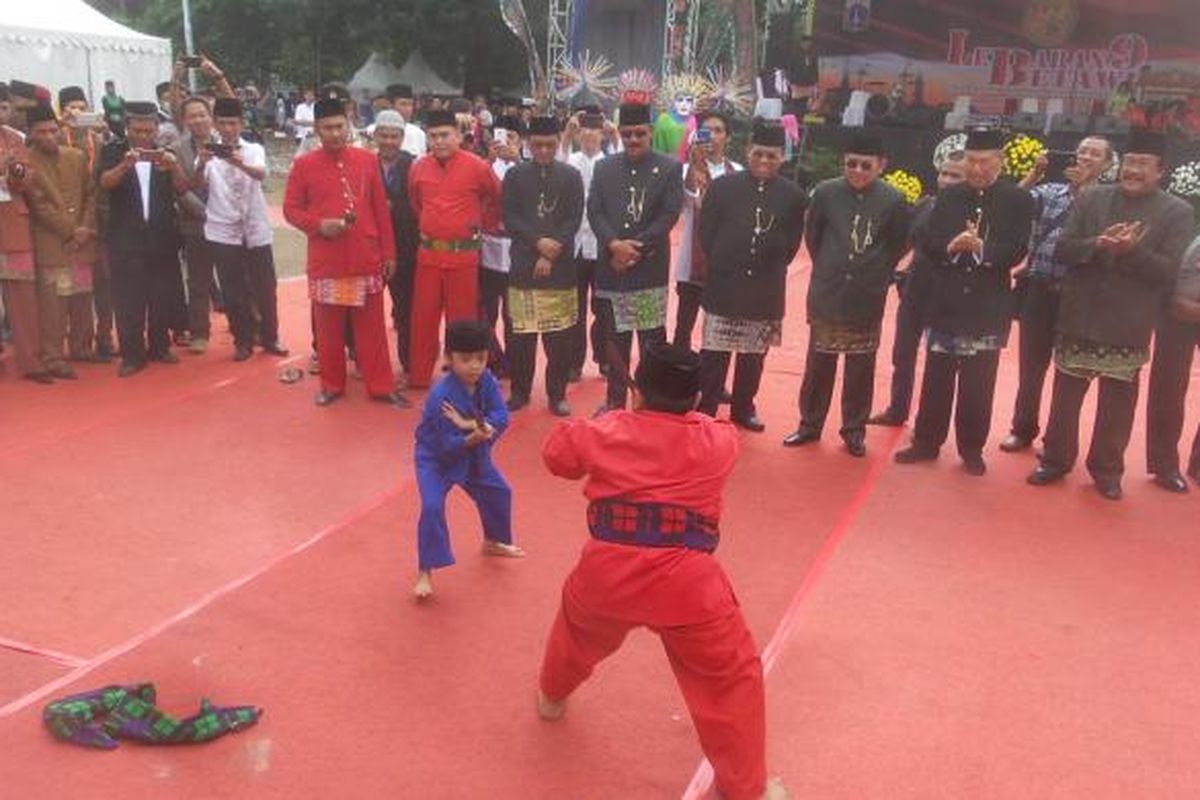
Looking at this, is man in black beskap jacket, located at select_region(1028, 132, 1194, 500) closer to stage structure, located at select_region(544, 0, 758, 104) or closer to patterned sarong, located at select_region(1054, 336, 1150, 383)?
patterned sarong, located at select_region(1054, 336, 1150, 383)

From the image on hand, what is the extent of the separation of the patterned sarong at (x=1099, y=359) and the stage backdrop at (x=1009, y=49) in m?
12.0

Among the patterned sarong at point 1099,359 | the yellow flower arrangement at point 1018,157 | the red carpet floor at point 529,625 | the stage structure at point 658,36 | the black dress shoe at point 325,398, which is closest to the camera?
the red carpet floor at point 529,625

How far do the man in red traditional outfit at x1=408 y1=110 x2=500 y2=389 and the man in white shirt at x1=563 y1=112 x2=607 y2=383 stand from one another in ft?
1.88

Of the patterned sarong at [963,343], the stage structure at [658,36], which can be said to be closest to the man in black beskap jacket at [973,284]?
the patterned sarong at [963,343]

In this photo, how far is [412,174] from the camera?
615 centimetres

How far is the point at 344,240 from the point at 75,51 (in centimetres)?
927

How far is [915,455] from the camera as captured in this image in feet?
18.3

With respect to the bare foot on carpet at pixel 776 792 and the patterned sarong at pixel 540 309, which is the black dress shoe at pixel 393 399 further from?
the bare foot on carpet at pixel 776 792

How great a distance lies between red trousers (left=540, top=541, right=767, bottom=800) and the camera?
2676mm

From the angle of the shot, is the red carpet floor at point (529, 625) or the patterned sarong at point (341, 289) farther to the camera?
the patterned sarong at point (341, 289)

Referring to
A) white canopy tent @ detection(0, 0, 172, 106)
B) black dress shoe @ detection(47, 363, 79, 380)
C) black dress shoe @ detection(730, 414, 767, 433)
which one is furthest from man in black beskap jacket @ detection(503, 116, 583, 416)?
white canopy tent @ detection(0, 0, 172, 106)

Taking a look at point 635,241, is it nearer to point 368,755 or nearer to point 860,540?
point 860,540

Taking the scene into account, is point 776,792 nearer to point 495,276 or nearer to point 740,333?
point 740,333

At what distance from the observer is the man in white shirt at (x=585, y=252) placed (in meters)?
6.29
